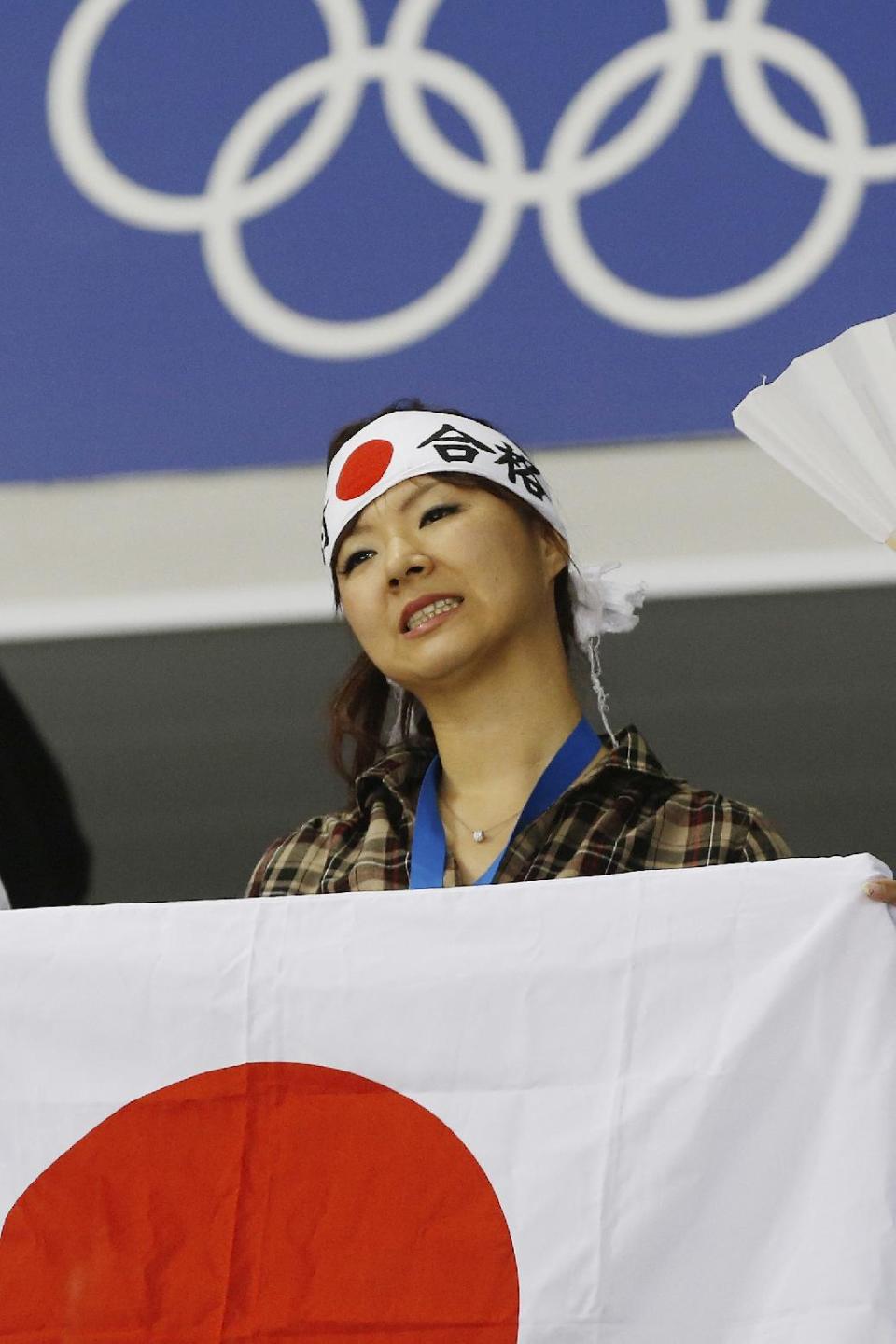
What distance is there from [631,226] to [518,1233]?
1.46 metres

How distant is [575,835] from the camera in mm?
1853

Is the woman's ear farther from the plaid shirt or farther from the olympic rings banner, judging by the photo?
the olympic rings banner

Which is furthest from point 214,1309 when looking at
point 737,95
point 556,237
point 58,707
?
point 737,95

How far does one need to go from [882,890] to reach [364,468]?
2.54 feet

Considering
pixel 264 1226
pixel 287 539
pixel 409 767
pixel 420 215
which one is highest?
pixel 420 215

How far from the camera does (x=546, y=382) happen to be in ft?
8.21

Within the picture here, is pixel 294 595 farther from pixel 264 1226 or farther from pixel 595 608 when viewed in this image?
pixel 264 1226

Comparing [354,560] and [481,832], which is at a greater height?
[354,560]

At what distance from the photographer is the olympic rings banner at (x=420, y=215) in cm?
248

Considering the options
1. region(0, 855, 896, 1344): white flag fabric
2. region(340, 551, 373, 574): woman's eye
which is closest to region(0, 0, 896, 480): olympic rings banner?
region(340, 551, 373, 574): woman's eye

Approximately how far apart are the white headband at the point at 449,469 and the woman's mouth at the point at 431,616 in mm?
139

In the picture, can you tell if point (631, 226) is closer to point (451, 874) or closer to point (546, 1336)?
point (451, 874)

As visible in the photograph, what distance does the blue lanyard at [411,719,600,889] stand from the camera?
1.86 metres

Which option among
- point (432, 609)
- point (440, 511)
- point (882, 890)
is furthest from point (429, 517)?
point (882, 890)
